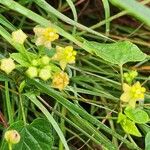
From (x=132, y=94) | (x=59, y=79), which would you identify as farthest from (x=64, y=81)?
(x=132, y=94)

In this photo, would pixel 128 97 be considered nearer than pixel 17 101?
Yes

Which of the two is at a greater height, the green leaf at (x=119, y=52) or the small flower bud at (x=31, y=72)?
the green leaf at (x=119, y=52)

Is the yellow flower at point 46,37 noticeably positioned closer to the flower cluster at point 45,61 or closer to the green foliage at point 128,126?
the flower cluster at point 45,61

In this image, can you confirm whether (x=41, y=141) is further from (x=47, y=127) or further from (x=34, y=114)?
(x=34, y=114)

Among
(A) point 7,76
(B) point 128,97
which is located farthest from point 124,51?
(A) point 7,76

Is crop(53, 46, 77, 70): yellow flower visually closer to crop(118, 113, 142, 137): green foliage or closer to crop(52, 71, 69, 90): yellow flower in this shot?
crop(52, 71, 69, 90): yellow flower

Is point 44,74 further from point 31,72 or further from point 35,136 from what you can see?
point 35,136

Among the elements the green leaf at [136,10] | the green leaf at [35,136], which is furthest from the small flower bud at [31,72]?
the green leaf at [136,10]
